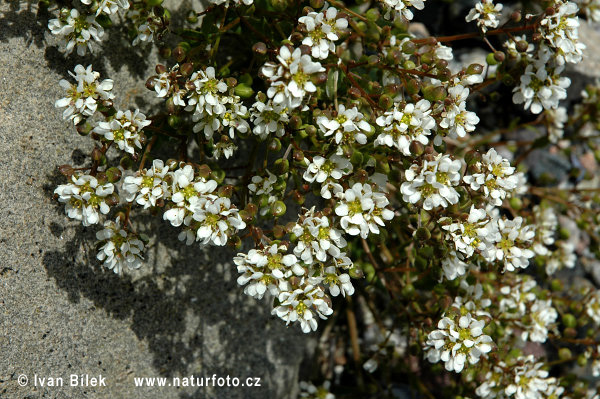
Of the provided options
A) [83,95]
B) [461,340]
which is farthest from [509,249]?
[83,95]

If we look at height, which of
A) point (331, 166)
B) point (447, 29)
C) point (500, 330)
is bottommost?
point (500, 330)

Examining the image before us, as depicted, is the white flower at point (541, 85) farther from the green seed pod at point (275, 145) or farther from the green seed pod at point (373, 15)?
the green seed pod at point (275, 145)

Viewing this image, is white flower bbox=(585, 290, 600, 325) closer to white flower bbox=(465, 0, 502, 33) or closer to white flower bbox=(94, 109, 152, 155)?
white flower bbox=(465, 0, 502, 33)

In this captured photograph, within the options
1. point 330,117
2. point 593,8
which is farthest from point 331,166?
point 593,8

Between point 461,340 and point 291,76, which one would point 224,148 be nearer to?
point 291,76

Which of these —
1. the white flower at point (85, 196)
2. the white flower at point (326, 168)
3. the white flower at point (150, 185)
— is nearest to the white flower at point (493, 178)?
the white flower at point (326, 168)

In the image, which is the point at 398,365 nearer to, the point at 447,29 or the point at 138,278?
the point at 138,278
